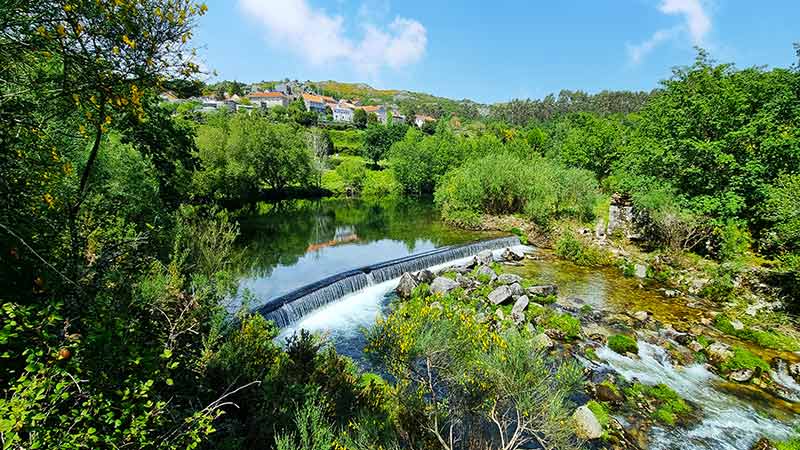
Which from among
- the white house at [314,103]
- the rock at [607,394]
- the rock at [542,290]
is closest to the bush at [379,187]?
the rock at [542,290]

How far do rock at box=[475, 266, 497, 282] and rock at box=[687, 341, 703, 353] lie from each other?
6541mm

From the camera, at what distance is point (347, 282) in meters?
14.4

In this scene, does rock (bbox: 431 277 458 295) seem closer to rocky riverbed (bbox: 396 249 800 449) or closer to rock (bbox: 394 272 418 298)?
rocky riverbed (bbox: 396 249 800 449)

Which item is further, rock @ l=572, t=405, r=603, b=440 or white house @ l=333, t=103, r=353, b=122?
white house @ l=333, t=103, r=353, b=122

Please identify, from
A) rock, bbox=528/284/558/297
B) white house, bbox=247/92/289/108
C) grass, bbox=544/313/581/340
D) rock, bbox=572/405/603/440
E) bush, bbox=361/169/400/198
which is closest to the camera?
rock, bbox=572/405/603/440

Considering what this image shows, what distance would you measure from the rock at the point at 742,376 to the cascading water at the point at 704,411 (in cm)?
33

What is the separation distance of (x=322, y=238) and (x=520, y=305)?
14.3 m

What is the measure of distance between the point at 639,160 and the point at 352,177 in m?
32.4

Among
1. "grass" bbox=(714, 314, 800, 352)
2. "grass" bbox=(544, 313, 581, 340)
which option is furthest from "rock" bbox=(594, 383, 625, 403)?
"grass" bbox=(714, 314, 800, 352)

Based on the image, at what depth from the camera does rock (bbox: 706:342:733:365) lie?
31.5 feet

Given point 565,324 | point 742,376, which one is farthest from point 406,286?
point 742,376

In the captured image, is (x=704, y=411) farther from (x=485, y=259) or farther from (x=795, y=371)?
(x=485, y=259)

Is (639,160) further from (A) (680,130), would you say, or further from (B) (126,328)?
(B) (126,328)

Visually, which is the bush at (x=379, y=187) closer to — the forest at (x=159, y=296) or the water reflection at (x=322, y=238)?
the water reflection at (x=322, y=238)
